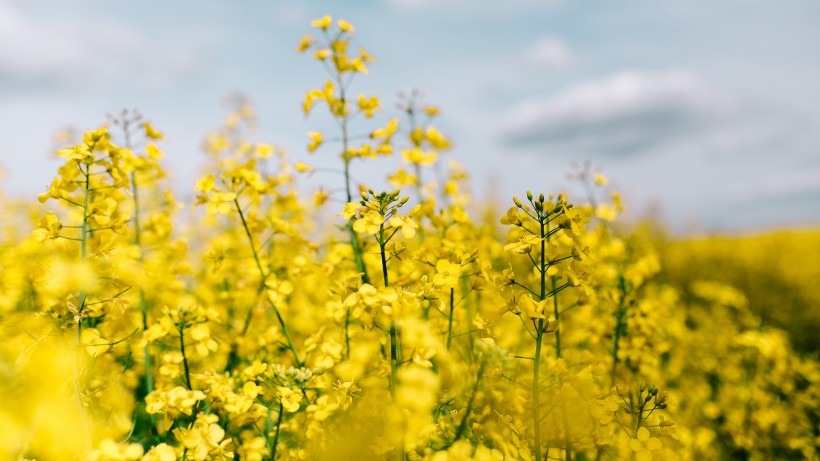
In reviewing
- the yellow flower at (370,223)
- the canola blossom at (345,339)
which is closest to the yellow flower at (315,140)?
the canola blossom at (345,339)

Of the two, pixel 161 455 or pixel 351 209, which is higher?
pixel 351 209

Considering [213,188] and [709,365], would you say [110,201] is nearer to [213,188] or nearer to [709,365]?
[213,188]

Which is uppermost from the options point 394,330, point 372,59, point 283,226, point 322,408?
point 372,59

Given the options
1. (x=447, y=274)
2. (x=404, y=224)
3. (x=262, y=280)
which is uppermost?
(x=404, y=224)

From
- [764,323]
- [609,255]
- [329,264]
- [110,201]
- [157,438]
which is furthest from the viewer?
[764,323]

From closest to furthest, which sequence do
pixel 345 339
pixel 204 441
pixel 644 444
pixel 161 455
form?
1. pixel 161 455
2. pixel 204 441
3. pixel 644 444
4. pixel 345 339

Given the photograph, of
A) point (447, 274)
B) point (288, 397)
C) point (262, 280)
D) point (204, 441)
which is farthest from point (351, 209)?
point (262, 280)

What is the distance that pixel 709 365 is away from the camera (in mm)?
5055

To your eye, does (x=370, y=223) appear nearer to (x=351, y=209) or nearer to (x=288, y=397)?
(x=351, y=209)

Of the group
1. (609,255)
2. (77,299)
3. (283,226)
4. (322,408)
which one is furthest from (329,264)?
(609,255)

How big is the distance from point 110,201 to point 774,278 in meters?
13.6

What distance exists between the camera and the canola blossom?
1715 mm

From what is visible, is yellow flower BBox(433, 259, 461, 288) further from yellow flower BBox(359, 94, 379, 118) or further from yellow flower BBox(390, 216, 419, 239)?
yellow flower BBox(359, 94, 379, 118)

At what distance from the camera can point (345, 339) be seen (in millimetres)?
2545
